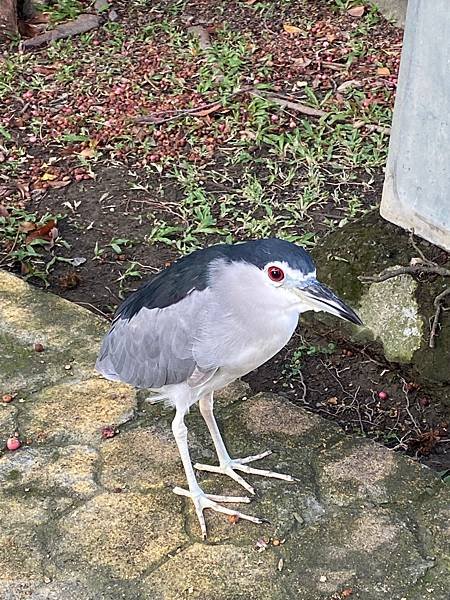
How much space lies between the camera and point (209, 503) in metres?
3.41

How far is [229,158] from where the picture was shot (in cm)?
621

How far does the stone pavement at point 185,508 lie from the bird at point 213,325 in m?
0.12

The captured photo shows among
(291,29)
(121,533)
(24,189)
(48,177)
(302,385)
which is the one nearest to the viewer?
(121,533)

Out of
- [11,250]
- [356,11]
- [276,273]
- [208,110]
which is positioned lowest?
[356,11]

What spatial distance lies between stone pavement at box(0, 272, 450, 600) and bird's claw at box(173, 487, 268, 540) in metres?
0.03

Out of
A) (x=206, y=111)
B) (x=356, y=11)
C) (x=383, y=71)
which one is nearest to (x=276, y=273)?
(x=206, y=111)

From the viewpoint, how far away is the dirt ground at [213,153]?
4.45 meters

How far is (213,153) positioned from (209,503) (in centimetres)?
336

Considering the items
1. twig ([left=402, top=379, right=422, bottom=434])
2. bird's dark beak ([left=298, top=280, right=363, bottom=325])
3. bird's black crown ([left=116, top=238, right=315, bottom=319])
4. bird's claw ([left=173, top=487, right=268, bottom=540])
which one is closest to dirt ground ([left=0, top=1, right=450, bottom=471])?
twig ([left=402, top=379, right=422, bottom=434])

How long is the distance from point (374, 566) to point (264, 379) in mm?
1387

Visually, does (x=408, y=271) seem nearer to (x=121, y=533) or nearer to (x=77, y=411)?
(x=77, y=411)

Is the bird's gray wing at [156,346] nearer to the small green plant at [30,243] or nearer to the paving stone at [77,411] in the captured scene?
the paving stone at [77,411]

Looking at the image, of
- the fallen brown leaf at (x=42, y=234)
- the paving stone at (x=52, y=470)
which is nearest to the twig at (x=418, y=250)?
the paving stone at (x=52, y=470)

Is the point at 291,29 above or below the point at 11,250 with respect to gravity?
below
